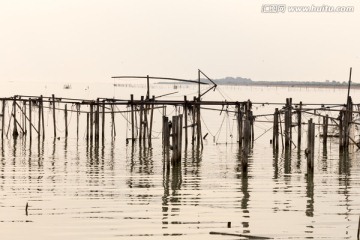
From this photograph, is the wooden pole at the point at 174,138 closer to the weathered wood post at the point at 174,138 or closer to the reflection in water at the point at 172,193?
the weathered wood post at the point at 174,138

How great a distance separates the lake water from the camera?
523 inches

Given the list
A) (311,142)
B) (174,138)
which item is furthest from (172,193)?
(311,142)

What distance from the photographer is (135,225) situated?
13500mm

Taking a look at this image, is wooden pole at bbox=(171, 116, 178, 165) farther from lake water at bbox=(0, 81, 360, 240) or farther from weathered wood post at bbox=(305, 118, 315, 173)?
weathered wood post at bbox=(305, 118, 315, 173)

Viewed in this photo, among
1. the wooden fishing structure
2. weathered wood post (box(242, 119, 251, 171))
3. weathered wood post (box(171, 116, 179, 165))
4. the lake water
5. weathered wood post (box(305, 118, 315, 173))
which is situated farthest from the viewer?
the wooden fishing structure

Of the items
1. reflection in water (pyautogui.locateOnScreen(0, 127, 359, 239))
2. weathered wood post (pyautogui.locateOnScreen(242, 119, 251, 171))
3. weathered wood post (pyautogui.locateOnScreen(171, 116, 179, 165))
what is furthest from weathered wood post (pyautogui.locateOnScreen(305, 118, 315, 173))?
weathered wood post (pyautogui.locateOnScreen(171, 116, 179, 165))

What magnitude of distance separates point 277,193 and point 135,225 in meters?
5.02

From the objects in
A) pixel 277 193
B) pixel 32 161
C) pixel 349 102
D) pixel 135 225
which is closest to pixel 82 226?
pixel 135 225

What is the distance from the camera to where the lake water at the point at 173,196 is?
13.3 metres

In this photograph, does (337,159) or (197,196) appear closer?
(197,196)

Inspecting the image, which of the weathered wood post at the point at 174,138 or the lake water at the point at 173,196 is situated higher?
the weathered wood post at the point at 174,138

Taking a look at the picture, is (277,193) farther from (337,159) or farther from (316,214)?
(337,159)

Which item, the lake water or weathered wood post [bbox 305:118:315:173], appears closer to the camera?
the lake water

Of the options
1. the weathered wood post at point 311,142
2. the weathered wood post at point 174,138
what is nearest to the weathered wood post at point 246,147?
the weathered wood post at point 311,142
